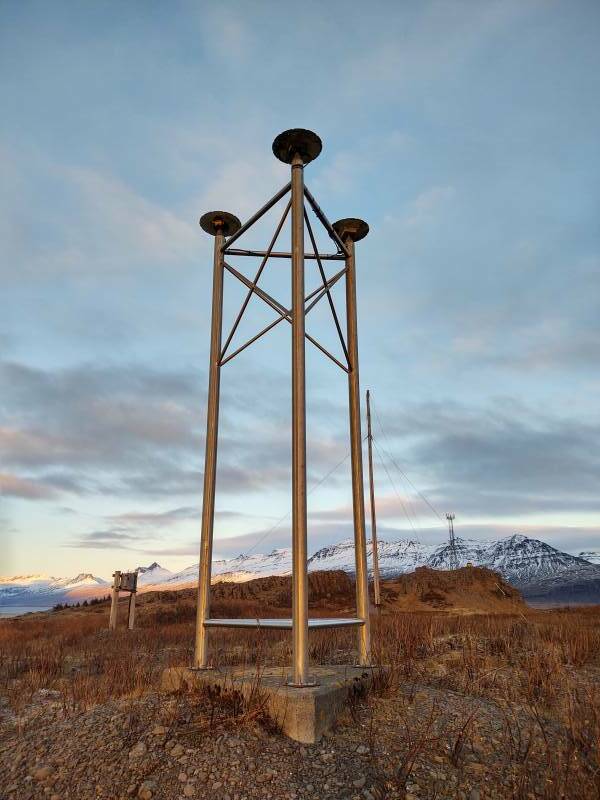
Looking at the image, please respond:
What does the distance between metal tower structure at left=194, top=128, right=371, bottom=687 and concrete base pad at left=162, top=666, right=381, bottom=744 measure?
0.19 meters

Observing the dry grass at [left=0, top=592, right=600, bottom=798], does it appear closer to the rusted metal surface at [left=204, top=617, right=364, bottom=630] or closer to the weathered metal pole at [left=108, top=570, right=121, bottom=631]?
the rusted metal surface at [left=204, top=617, right=364, bottom=630]

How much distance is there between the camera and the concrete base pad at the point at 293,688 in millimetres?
3625

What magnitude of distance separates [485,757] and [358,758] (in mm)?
810

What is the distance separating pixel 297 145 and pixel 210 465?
312cm

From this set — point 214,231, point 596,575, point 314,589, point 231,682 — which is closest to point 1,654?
point 231,682

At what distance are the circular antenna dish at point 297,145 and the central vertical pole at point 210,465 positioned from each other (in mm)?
1332

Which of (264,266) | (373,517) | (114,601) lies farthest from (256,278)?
(373,517)

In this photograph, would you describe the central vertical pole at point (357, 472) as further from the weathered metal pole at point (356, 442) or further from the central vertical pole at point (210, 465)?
the central vertical pole at point (210, 465)

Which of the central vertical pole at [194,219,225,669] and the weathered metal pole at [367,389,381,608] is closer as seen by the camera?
the central vertical pole at [194,219,225,669]

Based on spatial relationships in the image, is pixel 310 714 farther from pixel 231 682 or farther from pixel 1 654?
pixel 1 654

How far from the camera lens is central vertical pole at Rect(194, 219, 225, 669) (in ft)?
16.9

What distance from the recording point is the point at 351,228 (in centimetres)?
626

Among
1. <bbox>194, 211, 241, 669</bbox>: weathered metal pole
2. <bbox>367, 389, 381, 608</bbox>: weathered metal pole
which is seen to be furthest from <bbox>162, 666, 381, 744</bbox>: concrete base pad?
<bbox>367, 389, 381, 608</bbox>: weathered metal pole

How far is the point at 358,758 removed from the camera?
340 cm
